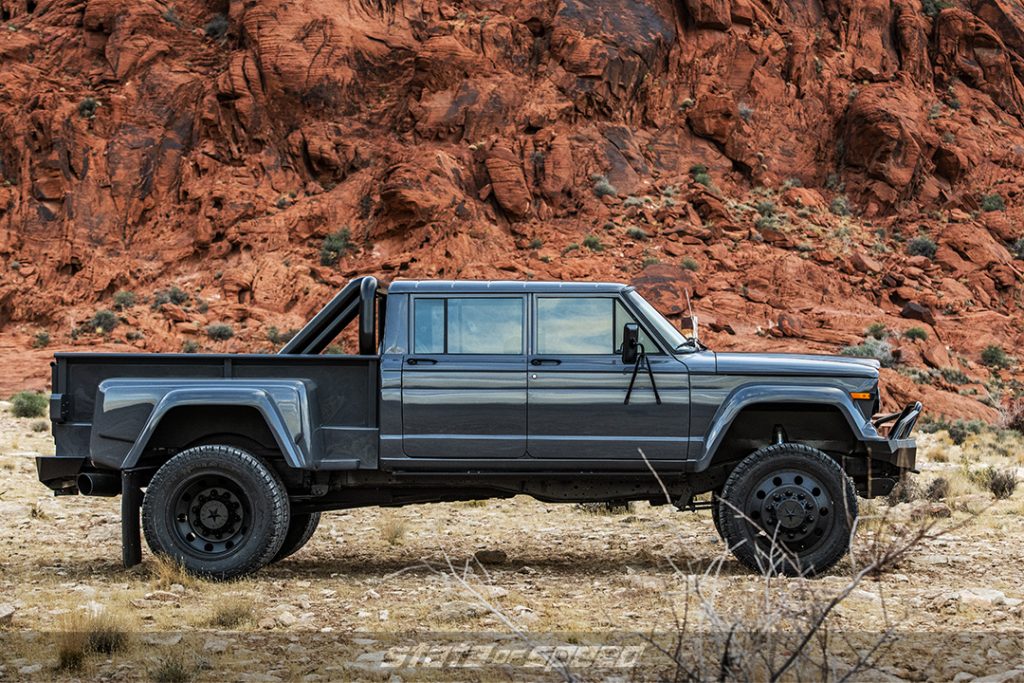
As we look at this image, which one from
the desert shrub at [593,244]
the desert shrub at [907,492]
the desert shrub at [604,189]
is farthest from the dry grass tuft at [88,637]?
the desert shrub at [604,189]

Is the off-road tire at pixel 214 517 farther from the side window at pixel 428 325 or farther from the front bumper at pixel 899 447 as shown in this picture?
the front bumper at pixel 899 447

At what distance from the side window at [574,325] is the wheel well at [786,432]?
1.24 m

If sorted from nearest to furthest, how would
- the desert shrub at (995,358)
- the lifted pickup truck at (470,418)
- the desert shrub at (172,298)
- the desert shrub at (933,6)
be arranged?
the lifted pickup truck at (470,418), the desert shrub at (995,358), the desert shrub at (172,298), the desert shrub at (933,6)

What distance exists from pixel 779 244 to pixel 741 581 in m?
32.0

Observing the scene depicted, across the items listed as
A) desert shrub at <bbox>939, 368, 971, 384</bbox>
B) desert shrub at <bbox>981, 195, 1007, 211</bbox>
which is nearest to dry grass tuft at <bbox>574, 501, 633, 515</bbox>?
desert shrub at <bbox>939, 368, 971, 384</bbox>

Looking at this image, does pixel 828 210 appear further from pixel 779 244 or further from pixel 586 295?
pixel 586 295

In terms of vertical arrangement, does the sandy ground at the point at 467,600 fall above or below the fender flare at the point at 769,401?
below

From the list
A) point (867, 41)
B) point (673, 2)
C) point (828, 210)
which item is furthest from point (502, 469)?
point (867, 41)

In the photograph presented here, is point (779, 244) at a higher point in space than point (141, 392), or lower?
higher

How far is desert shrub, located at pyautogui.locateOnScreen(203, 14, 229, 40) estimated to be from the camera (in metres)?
44.8

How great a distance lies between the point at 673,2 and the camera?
44.6 metres

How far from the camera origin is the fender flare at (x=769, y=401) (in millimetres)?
7512

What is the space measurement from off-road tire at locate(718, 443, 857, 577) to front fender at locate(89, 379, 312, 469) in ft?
10.1

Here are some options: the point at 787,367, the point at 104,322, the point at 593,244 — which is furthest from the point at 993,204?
the point at 787,367
